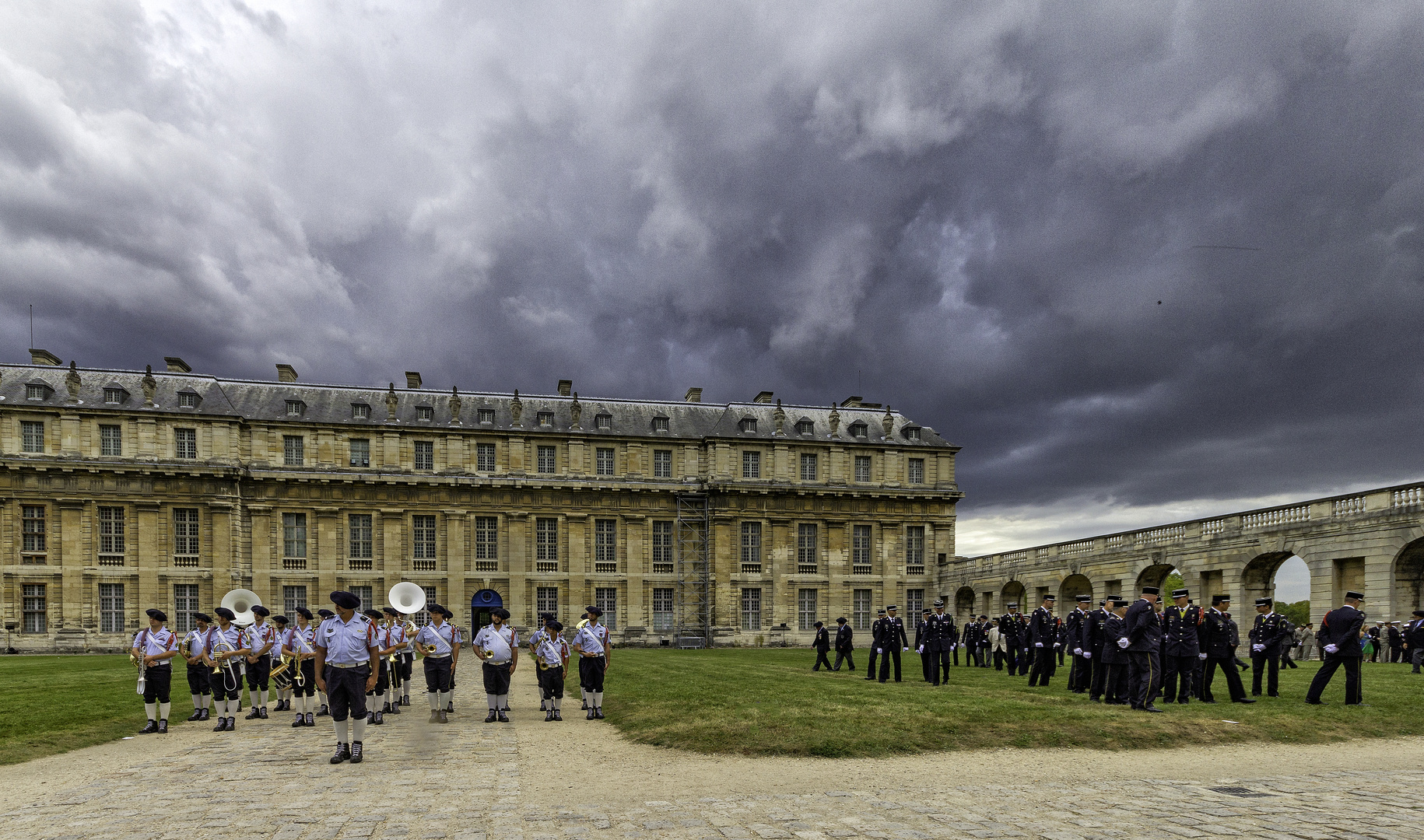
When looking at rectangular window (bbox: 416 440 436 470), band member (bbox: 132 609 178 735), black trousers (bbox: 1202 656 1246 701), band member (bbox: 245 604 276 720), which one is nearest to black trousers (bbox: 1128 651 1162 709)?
black trousers (bbox: 1202 656 1246 701)

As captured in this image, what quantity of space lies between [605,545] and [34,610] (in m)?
30.0

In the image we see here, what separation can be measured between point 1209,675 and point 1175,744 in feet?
17.8

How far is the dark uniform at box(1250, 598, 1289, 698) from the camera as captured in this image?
1612 centimetres

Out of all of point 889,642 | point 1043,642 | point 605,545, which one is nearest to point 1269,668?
point 1043,642

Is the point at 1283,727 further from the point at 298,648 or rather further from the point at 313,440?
the point at 313,440

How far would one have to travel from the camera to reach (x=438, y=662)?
15.2m

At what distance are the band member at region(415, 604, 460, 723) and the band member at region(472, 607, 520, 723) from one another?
0.57 m

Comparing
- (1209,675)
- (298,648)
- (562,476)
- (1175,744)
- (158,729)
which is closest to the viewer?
(1175,744)

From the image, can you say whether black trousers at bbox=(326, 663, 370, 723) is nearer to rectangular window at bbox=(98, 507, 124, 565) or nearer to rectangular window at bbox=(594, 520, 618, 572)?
rectangular window at bbox=(594, 520, 618, 572)

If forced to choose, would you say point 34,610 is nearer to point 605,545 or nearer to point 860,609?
point 605,545

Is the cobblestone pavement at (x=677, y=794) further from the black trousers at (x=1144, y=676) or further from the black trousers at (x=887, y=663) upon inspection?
the black trousers at (x=887, y=663)

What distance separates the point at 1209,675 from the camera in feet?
54.1

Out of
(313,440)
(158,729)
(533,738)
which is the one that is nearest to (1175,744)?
(533,738)

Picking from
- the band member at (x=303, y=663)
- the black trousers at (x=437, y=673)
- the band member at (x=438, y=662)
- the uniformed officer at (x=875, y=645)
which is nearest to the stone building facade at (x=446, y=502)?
the uniformed officer at (x=875, y=645)
